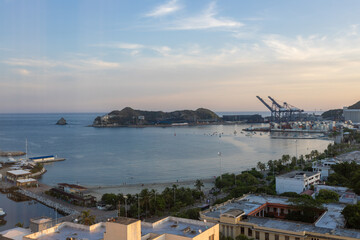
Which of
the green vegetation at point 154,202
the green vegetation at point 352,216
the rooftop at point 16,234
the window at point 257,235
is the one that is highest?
the green vegetation at point 352,216

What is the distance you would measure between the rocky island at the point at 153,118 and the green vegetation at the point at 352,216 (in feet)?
205

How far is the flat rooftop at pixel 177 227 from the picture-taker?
4.25 meters

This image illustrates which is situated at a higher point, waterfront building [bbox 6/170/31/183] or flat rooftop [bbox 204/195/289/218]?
flat rooftop [bbox 204/195/289/218]

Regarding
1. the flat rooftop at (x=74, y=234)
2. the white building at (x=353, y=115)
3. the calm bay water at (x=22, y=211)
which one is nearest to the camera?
the flat rooftop at (x=74, y=234)

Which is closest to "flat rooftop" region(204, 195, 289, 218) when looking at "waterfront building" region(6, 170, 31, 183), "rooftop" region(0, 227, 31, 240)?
"rooftop" region(0, 227, 31, 240)

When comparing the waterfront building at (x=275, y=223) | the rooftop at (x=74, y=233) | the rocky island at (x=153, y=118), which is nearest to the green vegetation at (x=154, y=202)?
the waterfront building at (x=275, y=223)

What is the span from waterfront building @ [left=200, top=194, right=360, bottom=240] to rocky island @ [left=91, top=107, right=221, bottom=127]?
60.9m

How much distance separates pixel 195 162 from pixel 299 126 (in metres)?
36.7

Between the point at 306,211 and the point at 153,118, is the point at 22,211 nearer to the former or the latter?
the point at 306,211

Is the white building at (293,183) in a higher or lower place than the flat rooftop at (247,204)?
lower

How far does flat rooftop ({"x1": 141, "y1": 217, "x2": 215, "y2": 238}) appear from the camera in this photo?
425 cm

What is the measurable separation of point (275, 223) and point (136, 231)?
4068mm

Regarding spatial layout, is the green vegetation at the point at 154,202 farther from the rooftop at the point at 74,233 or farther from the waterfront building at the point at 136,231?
the rooftop at the point at 74,233

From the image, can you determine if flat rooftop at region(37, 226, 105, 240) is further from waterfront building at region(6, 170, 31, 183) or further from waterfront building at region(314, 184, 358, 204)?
waterfront building at region(6, 170, 31, 183)
